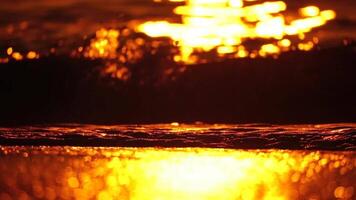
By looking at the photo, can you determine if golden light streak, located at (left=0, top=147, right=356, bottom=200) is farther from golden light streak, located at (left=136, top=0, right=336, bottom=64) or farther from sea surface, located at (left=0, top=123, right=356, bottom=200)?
golden light streak, located at (left=136, top=0, right=336, bottom=64)

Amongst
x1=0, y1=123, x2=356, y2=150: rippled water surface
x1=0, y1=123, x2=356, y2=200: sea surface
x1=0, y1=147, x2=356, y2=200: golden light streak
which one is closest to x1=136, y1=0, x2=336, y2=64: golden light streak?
x1=0, y1=123, x2=356, y2=150: rippled water surface

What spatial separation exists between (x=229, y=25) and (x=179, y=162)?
439cm

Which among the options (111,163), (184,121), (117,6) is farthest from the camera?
(117,6)

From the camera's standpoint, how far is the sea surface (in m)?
4.63

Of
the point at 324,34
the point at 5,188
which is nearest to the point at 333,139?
the point at 5,188

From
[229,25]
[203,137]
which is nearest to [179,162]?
[203,137]

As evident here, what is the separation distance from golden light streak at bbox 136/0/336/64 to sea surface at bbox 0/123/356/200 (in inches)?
116

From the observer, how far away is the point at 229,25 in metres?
9.32

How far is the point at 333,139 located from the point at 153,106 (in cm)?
209

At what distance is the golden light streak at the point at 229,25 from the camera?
28.7 ft

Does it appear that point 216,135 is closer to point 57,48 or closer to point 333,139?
point 333,139

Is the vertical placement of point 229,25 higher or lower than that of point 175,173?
higher

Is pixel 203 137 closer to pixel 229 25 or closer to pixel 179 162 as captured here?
pixel 179 162

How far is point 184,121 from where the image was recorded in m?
6.70
